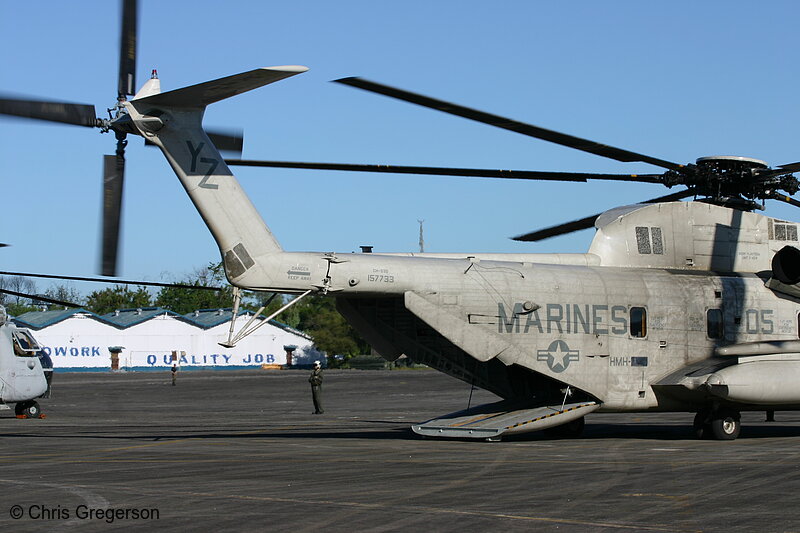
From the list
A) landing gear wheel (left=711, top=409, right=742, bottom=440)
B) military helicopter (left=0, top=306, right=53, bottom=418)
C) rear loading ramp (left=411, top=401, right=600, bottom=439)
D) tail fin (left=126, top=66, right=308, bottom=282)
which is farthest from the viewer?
military helicopter (left=0, top=306, right=53, bottom=418)

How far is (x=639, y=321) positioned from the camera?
2025 centimetres

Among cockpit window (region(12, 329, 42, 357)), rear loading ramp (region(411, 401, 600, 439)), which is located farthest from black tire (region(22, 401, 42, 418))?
rear loading ramp (region(411, 401, 600, 439))

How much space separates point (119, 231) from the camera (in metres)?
15.9

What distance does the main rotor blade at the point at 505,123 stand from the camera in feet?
44.4

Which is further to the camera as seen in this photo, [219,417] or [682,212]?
[219,417]

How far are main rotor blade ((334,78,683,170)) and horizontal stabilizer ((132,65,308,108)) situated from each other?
1.24 metres

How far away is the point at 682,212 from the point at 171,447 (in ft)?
40.3

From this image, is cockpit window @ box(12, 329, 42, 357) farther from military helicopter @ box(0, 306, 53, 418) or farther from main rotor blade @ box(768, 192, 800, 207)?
main rotor blade @ box(768, 192, 800, 207)

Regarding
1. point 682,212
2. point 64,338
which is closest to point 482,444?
point 682,212

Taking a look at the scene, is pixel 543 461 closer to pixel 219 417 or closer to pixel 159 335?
pixel 219 417

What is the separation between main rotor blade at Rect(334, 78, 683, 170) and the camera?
1353 centimetres

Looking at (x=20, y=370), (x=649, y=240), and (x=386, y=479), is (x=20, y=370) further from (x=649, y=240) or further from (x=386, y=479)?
(x=649, y=240)

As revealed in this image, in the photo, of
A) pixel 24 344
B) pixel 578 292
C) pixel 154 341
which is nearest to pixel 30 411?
pixel 24 344

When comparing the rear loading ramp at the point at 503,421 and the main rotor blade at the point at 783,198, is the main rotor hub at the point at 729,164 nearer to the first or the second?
the main rotor blade at the point at 783,198
